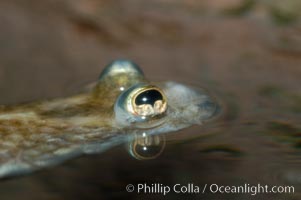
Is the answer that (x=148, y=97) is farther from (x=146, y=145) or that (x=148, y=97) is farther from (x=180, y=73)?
(x=180, y=73)

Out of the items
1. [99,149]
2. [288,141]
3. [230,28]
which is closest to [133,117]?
[99,149]

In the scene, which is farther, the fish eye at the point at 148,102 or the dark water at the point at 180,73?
the fish eye at the point at 148,102

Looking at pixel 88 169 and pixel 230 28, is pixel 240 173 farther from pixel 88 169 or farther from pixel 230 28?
pixel 230 28

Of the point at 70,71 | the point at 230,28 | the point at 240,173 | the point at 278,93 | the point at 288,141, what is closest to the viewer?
the point at 240,173

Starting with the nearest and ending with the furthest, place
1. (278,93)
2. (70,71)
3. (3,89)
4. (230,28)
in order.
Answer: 1. (278,93)
2. (3,89)
3. (70,71)
4. (230,28)

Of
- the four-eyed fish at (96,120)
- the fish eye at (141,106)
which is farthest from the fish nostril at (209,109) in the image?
the fish eye at (141,106)

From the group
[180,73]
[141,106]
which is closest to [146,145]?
[141,106]

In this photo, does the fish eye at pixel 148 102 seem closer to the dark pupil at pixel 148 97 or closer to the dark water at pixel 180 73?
the dark pupil at pixel 148 97
